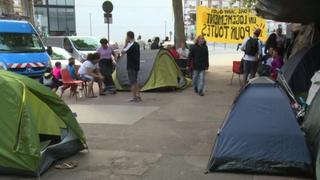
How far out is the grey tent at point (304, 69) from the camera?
39.3 ft

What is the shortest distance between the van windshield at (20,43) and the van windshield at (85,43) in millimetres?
6628

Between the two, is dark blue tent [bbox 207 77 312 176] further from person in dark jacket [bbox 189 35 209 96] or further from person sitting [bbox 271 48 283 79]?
person in dark jacket [bbox 189 35 209 96]

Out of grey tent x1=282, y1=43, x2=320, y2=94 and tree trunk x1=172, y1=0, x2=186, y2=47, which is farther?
tree trunk x1=172, y1=0, x2=186, y2=47

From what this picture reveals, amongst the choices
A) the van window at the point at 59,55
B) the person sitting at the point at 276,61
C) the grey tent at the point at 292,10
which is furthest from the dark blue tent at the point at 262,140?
the van window at the point at 59,55

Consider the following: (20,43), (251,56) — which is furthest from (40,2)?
(251,56)

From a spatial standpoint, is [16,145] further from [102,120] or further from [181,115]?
[181,115]

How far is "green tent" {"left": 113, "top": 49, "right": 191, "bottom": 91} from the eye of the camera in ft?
54.6

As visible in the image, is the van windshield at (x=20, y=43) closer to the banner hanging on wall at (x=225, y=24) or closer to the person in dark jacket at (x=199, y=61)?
the banner hanging on wall at (x=225, y=24)

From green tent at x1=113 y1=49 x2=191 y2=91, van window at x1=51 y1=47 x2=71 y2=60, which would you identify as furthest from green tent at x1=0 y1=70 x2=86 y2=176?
van window at x1=51 y1=47 x2=71 y2=60

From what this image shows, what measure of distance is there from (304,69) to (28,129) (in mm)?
6856

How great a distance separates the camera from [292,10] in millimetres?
10781

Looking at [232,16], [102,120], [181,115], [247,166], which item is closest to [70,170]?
[247,166]

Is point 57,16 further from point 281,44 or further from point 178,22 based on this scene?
point 281,44

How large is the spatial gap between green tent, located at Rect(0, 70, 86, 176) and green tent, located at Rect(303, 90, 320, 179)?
10.8 feet
